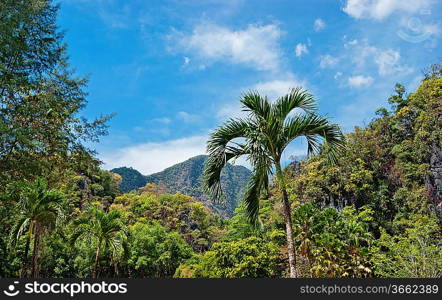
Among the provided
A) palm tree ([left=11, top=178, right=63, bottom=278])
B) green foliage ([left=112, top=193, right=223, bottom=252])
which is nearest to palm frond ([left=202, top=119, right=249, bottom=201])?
palm tree ([left=11, top=178, right=63, bottom=278])

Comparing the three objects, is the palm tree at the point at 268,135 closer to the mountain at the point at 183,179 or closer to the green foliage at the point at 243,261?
the green foliage at the point at 243,261

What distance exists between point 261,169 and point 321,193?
26.1 meters

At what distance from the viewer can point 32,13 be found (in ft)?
23.7

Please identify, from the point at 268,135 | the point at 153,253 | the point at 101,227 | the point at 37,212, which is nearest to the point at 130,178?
the point at 153,253

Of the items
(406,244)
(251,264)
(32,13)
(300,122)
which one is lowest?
(251,264)

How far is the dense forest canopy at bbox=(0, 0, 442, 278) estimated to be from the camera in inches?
281

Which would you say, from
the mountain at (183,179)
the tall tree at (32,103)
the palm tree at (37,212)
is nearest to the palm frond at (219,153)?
the tall tree at (32,103)

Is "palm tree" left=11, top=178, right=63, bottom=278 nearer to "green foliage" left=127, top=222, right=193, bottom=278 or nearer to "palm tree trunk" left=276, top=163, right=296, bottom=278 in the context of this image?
"palm tree trunk" left=276, top=163, right=296, bottom=278

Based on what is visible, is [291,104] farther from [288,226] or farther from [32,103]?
[32,103]

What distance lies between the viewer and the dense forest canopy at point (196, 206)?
714cm

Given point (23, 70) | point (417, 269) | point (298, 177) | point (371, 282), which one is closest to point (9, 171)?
point (23, 70)

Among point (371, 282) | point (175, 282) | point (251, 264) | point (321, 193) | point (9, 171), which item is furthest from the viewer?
point (321, 193)

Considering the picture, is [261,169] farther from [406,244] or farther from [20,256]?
[20,256]

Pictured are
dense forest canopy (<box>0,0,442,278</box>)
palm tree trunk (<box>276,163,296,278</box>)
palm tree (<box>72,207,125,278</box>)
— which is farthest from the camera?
palm tree (<box>72,207,125,278</box>)
